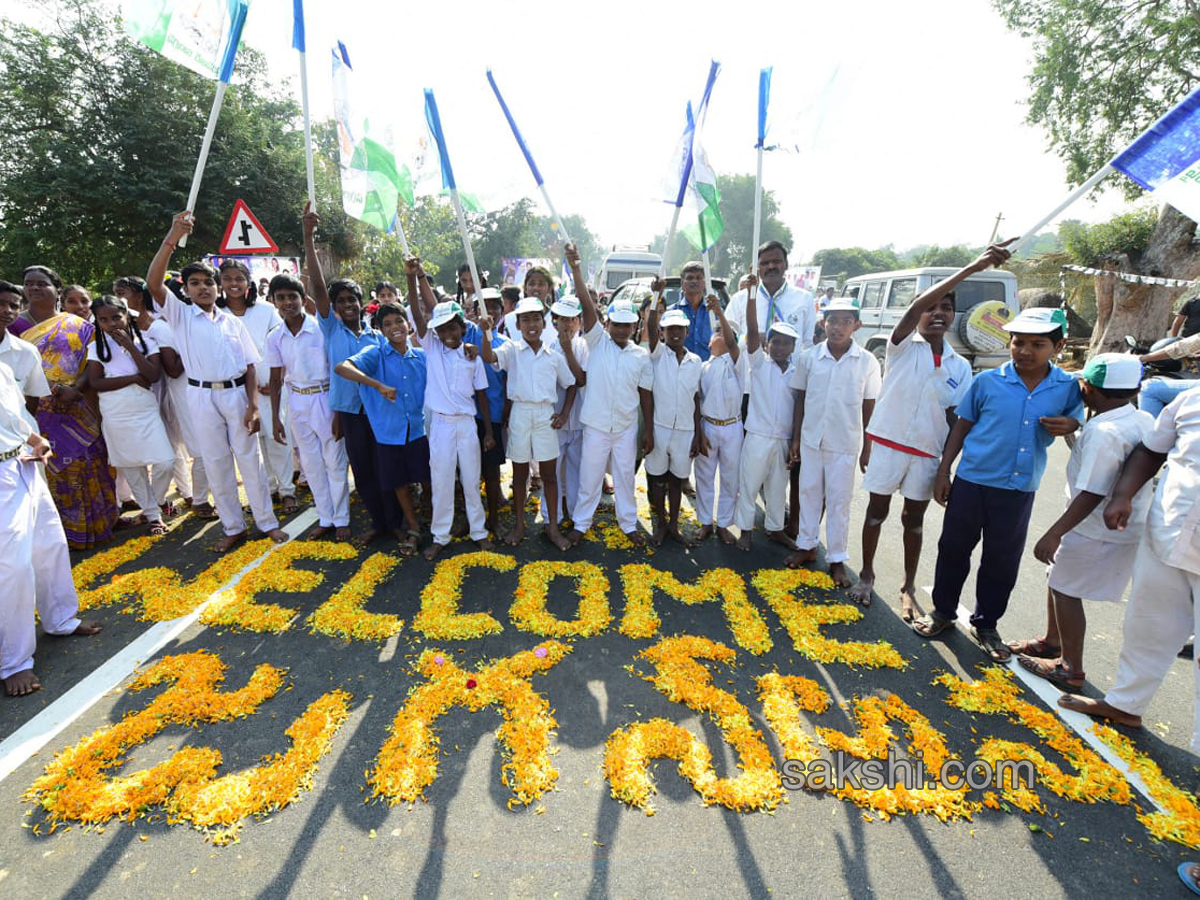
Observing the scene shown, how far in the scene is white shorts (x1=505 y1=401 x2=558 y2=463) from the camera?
5.02 metres

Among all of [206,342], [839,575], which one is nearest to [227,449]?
[206,342]

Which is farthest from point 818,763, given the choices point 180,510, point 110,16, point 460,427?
point 110,16

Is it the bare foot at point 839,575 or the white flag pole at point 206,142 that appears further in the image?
the bare foot at point 839,575

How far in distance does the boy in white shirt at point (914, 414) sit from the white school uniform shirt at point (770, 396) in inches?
30.7

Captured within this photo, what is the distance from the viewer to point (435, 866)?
2.33 metres

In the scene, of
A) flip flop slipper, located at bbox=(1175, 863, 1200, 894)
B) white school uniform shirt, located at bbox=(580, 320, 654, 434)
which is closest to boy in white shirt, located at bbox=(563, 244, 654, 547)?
white school uniform shirt, located at bbox=(580, 320, 654, 434)

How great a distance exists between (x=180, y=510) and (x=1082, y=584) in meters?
7.54

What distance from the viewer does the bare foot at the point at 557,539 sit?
5.18 meters

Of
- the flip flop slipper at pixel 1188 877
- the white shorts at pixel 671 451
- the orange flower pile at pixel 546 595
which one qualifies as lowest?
the flip flop slipper at pixel 1188 877

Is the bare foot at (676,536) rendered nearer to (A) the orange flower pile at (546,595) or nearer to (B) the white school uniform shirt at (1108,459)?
(A) the orange flower pile at (546,595)

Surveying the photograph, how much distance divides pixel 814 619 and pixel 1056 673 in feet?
4.53

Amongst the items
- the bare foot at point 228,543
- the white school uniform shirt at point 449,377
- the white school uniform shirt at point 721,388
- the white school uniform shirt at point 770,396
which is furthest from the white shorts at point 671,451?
the bare foot at point 228,543

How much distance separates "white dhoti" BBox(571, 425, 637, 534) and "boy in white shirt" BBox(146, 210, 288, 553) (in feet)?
8.88

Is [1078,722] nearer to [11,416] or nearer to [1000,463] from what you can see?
[1000,463]
